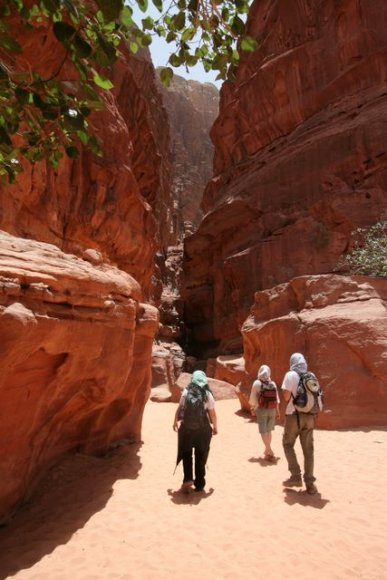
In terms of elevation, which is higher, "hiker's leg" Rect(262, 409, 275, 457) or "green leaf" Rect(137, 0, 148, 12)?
"green leaf" Rect(137, 0, 148, 12)

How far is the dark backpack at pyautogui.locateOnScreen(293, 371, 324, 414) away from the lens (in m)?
5.58

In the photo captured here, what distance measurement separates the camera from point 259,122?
29.6m

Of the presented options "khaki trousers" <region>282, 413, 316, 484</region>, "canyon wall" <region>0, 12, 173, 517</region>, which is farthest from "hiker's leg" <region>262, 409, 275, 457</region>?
"canyon wall" <region>0, 12, 173, 517</region>

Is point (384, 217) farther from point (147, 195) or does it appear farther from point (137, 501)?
point (137, 501)

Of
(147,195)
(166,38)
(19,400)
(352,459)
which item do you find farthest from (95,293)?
(147,195)

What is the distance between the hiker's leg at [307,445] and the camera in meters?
5.59

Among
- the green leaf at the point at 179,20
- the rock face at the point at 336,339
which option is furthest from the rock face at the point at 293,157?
the green leaf at the point at 179,20

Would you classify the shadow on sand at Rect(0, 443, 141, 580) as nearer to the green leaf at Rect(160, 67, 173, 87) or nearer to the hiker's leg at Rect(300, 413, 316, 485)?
the hiker's leg at Rect(300, 413, 316, 485)

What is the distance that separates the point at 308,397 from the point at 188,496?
2138mm

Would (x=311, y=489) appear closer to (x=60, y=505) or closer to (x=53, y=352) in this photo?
(x=60, y=505)

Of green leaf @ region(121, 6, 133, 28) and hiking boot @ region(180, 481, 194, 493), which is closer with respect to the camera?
green leaf @ region(121, 6, 133, 28)

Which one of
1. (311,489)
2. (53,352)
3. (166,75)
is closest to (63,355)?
(53,352)

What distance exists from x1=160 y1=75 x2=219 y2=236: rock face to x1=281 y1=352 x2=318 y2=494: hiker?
145ft

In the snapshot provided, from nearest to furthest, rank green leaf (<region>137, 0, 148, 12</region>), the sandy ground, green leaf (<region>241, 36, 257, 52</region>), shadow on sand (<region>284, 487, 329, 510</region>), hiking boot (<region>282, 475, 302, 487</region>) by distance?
green leaf (<region>137, 0, 148, 12</region>)
green leaf (<region>241, 36, 257, 52</region>)
the sandy ground
shadow on sand (<region>284, 487, 329, 510</region>)
hiking boot (<region>282, 475, 302, 487</region>)
